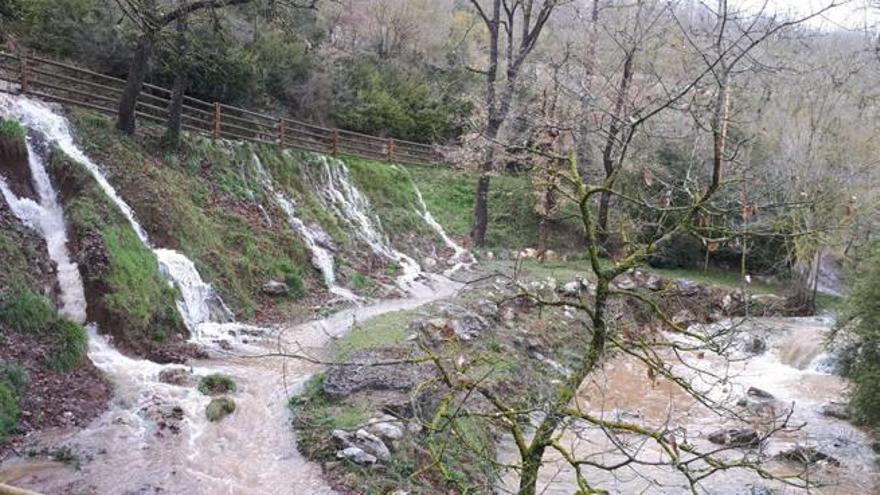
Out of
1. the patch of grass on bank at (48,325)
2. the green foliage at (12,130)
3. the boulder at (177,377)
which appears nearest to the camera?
the patch of grass on bank at (48,325)

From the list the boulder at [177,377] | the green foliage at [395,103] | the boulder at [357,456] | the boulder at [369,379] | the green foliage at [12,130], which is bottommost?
the boulder at [177,377]

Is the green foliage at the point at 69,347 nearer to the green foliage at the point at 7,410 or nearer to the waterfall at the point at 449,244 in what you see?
the green foliage at the point at 7,410

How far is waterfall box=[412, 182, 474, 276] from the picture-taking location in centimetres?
1826

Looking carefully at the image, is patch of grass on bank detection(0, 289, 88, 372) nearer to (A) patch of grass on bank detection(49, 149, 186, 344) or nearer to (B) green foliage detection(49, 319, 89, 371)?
(B) green foliage detection(49, 319, 89, 371)

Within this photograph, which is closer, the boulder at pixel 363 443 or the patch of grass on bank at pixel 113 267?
the boulder at pixel 363 443

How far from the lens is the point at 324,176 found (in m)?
18.3

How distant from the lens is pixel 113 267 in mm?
9789

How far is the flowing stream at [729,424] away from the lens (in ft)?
25.2

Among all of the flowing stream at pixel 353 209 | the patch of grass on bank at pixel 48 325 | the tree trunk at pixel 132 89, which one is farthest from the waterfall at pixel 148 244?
the flowing stream at pixel 353 209

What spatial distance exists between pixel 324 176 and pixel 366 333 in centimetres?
845

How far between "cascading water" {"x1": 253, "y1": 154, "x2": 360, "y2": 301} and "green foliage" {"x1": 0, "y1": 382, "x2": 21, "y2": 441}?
24.4 feet

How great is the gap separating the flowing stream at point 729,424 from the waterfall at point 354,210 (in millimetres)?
6292

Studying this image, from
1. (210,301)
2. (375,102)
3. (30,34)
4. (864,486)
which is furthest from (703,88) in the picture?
(375,102)

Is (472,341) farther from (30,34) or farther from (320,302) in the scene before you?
(30,34)
